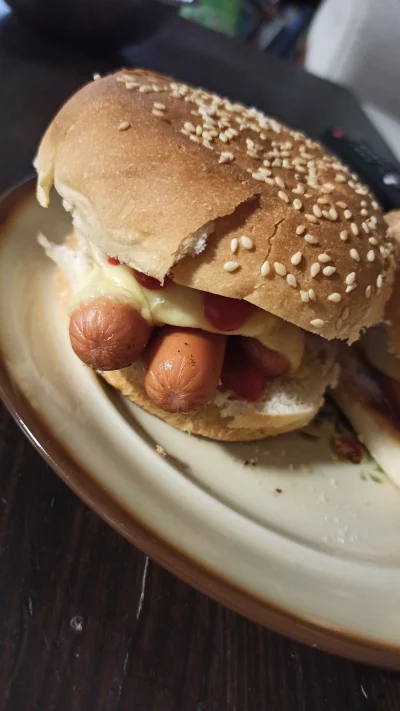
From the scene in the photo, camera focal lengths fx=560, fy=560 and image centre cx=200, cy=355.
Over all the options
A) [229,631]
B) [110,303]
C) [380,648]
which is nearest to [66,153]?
[110,303]

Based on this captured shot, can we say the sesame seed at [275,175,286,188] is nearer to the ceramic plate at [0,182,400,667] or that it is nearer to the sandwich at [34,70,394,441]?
the sandwich at [34,70,394,441]

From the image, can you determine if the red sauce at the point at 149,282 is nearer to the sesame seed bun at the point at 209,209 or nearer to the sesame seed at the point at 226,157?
the sesame seed bun at the point at 209,209

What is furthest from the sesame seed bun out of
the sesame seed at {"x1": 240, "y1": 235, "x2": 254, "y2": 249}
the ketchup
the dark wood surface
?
the dark wood surface

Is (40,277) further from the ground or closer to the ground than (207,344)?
closer to the ground

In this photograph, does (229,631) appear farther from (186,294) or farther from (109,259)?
(109,259)

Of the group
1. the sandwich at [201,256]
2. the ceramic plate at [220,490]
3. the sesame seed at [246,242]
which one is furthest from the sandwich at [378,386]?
the sesame seed at [246,242]

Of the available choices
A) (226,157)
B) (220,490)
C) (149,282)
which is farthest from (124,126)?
(220,490)
